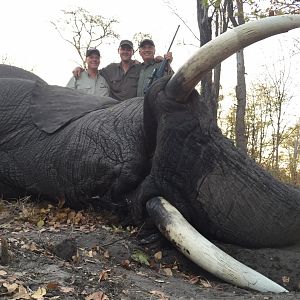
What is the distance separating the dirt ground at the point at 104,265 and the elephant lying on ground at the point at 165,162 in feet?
0.66

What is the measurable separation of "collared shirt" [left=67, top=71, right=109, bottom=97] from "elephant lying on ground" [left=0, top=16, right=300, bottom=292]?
7.22 feet

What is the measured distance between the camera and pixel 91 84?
821cm

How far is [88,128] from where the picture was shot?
534 cm

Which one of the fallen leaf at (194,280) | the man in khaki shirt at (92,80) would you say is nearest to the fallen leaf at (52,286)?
the fallen leaf at (194,280)

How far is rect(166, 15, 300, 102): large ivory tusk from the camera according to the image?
13.1 ft

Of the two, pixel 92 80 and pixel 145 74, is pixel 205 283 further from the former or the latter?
pixel 92 80

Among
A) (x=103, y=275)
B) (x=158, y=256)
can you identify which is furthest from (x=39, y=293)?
(x=158, y=256)

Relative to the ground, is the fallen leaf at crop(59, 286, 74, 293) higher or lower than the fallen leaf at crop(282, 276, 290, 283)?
lower

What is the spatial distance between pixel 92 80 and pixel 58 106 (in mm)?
2439

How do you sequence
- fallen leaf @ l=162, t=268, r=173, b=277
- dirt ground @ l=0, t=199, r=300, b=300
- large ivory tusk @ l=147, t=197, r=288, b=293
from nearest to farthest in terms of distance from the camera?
dirt ground @ l=0, t=199, r=300, b=300 → large ivory tusk @ l=147, t=197, r=288, b=293 → fallen leaf @ l=162, t=268, r=173, b=277

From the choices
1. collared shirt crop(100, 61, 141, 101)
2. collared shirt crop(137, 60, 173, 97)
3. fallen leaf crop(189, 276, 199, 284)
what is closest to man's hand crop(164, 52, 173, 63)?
collared shirt crop(137, 60, 173, 97)

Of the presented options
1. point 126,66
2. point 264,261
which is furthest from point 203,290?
point 126,66

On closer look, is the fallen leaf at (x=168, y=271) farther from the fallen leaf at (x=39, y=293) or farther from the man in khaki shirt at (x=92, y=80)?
the man in khaki shirt at (x=92, y=80)

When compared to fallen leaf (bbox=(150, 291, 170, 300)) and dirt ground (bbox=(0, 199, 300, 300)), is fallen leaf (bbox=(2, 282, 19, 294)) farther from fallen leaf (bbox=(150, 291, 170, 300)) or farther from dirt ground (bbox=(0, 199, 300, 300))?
fallen leaf (bbox=(150, 291, 170, 300))
